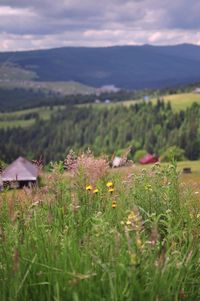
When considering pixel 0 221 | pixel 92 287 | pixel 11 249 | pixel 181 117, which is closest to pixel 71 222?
pixel 0 221

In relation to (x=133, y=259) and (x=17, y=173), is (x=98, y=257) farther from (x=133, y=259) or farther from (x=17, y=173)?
(x=17, y=173)

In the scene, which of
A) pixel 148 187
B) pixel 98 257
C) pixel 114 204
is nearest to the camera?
pixel 98 257

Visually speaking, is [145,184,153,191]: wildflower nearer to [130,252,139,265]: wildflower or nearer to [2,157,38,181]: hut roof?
[2,157,38,181]: hut roof

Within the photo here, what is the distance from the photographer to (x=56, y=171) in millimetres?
5695

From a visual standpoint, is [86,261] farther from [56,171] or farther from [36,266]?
[56,171]

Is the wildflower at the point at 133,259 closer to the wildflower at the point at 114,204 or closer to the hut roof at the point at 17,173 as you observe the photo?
the wildflower at the point at 114,204

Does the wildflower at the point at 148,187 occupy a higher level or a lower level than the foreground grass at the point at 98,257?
higher

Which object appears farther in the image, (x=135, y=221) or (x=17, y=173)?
(x=17, y=173)

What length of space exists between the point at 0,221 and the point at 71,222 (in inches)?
26.3

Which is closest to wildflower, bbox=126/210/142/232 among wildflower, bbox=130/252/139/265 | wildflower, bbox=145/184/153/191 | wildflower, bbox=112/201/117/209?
wildflower, bbox=130/252/139/265

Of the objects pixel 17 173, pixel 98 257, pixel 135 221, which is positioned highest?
pixel 17 173

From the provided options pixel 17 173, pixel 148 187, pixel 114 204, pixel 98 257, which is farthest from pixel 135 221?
pixel 148 187

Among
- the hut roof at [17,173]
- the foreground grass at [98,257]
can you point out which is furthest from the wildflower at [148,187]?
the hut roof at [17,173]

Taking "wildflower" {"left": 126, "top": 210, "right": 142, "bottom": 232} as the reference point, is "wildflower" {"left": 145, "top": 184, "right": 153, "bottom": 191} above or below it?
below
